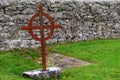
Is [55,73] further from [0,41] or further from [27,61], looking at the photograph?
[0,41]

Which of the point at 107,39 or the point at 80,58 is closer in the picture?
the point at 80,58

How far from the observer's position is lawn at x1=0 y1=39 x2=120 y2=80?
758cm

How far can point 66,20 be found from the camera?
10.6 meters

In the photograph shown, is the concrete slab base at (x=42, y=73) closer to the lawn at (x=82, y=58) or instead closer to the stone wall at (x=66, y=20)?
the lawn at (x=82, y=58)

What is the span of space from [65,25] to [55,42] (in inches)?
24.3

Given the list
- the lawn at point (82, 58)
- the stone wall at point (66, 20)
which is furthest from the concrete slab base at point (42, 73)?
the stone wall at point (66, 20)

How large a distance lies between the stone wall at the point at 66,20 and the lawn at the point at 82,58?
287 millimetres

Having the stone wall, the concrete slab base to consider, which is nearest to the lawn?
the concrete slab base

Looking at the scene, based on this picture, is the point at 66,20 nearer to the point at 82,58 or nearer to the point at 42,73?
the point at 82,58

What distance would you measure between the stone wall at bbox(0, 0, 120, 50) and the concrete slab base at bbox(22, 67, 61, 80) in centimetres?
226

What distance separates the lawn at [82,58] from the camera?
7.58m

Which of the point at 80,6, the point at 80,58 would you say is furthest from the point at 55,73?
the point at 80,6

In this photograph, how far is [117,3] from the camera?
469 inches

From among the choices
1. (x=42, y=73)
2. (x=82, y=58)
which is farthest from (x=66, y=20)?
(x=42, y=73)
